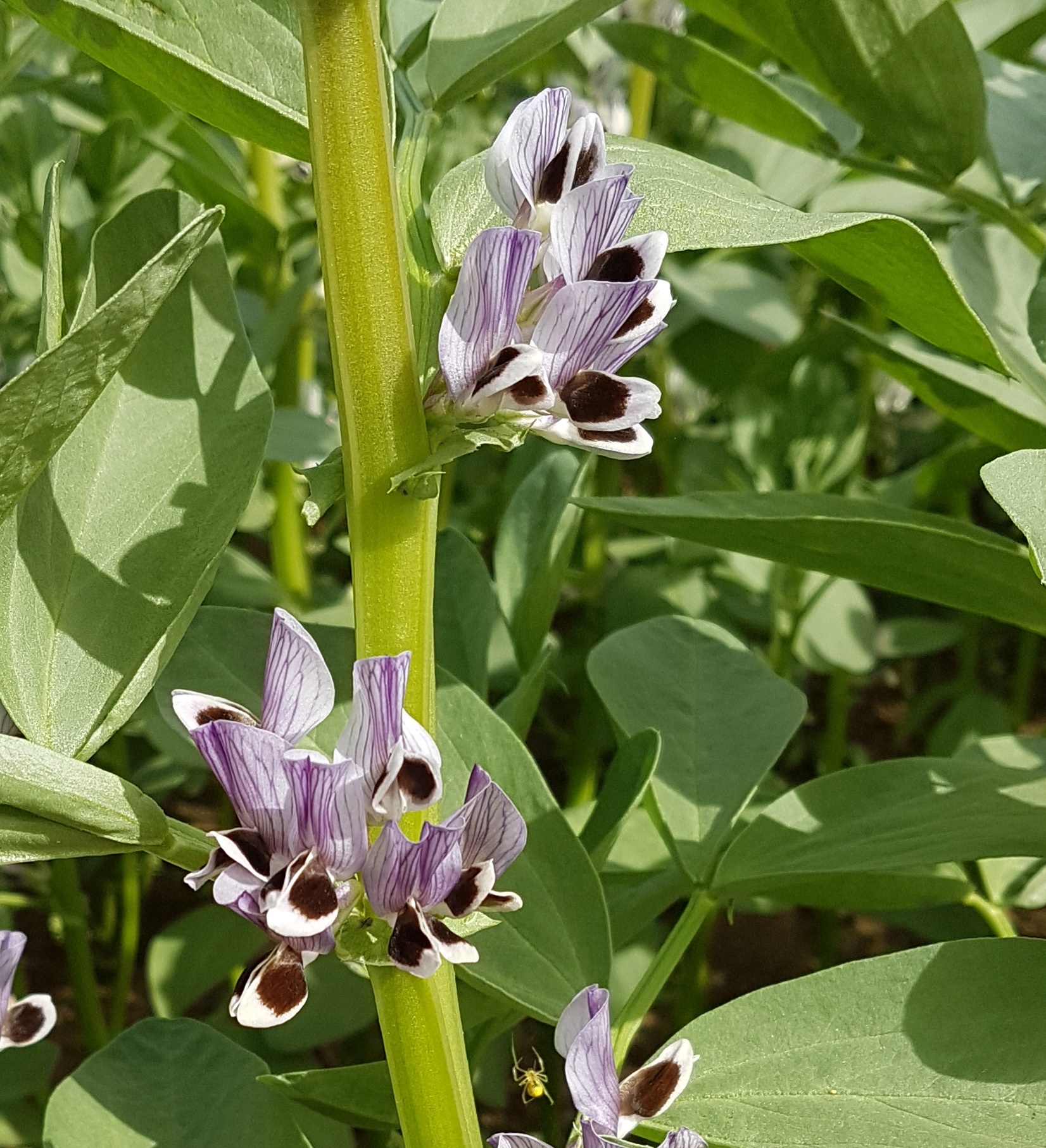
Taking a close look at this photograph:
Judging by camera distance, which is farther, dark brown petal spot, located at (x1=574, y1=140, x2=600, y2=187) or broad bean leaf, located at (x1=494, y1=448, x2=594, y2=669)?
broad bean leaf, located at (x1=494, y1=448, x2=594, y2=669)

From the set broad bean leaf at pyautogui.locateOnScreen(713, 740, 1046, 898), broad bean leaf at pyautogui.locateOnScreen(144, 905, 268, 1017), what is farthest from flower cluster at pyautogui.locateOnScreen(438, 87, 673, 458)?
broad bean leaf at pyautogui.locateOnScreen(144, 905, 268, 1017)

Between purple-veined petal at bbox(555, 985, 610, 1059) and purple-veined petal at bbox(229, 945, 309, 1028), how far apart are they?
0.08 meters

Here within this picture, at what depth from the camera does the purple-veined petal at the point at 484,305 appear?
368mm

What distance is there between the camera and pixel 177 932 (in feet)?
3.24

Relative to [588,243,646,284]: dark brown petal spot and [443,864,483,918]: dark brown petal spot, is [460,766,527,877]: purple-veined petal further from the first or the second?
[588,243,646,284]: dark brown petal spot

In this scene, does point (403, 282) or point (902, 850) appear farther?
point (902, 850)

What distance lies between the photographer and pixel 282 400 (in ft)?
3.73

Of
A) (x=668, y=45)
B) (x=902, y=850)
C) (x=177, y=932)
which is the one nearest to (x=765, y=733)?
(x=902, y=850)

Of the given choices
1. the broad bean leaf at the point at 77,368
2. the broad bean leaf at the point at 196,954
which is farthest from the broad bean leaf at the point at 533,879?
the broad bean leaf at the point at 196,954

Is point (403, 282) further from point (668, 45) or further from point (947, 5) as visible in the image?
point (668, 45)

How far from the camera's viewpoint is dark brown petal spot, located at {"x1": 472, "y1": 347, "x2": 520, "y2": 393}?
1.23 ft

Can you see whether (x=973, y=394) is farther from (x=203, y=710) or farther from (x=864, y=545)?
(x=203, y=710)

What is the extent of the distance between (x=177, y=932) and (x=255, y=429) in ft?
1.99

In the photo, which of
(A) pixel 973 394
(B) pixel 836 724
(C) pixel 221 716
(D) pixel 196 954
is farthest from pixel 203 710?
(B) pixel 836 724
